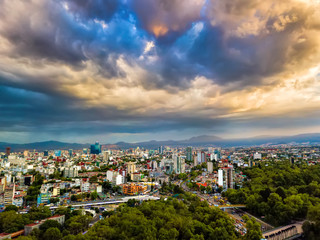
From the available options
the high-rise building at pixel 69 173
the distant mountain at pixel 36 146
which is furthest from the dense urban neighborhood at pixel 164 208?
the distant mountain at pixel 36 146

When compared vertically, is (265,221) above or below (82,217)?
below

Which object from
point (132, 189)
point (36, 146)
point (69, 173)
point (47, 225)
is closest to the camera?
point (47, 225)

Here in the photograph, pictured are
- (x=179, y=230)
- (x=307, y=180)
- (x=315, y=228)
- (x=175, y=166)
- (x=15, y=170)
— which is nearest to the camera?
(x=179, y=230)

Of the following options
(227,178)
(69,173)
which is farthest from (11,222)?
(69,173)

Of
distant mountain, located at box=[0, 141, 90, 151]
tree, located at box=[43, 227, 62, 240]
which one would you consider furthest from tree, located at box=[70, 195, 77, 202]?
distant mountain, located at box=[0, 141, 90, 151]

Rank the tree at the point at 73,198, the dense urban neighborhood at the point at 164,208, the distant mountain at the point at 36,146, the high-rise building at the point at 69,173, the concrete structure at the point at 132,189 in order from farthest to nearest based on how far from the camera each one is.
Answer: the distant mountain at the point at 36,146
the high-rise building at the point at 69,173
the concrete structure at the point at 132,189
the tree at the point at 73,198
the dense urban neighborhood at the point at 164,208

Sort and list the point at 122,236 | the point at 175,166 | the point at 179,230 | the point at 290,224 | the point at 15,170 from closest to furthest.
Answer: the point at 122,236, the point at 179,230, the point at 290,224, the point at 15,170, the point at 175,166

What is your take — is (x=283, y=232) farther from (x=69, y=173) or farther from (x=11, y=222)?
(x=69, y=173)

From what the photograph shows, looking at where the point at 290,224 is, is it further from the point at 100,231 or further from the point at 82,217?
the point at 82,217

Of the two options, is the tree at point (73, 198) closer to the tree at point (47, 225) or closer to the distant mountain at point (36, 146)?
the tree at point (47, 225)

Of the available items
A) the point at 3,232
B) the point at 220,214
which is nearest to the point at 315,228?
the point at 220,214

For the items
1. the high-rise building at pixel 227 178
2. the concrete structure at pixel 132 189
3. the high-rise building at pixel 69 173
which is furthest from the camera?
the high-rise building at pixel 69 173
